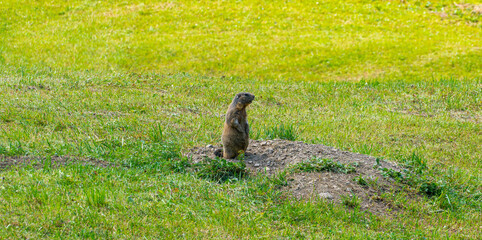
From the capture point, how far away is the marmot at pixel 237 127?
674 centimetres

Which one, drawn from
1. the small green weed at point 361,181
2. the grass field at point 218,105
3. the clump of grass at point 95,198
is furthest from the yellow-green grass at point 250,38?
the clump of grass at point 95,198

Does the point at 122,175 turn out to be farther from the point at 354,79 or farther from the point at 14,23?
the point at 14,23

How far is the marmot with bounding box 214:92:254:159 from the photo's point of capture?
6.74 metres

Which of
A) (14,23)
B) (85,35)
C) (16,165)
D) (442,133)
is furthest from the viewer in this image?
(14,23)

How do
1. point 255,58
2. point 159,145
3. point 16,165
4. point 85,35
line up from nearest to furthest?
1. point 16,165
2. point 159,145
3. point 255,58
4. point 85,35

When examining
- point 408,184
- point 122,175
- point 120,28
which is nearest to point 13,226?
point 122,175

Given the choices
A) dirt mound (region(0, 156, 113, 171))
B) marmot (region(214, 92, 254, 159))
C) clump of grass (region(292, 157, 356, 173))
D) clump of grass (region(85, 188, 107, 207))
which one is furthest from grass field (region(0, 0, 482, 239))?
marmot (region(214, 92, 254, 159))

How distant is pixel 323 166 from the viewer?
6.28 metres

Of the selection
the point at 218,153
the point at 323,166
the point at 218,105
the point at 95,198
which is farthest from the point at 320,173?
the point at 218,105

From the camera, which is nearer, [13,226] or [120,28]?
[13,226]

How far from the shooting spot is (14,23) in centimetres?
2108

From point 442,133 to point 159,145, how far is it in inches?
217

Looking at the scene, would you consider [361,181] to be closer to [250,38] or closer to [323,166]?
[323,166]

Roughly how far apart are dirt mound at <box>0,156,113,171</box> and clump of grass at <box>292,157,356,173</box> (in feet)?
8.30
